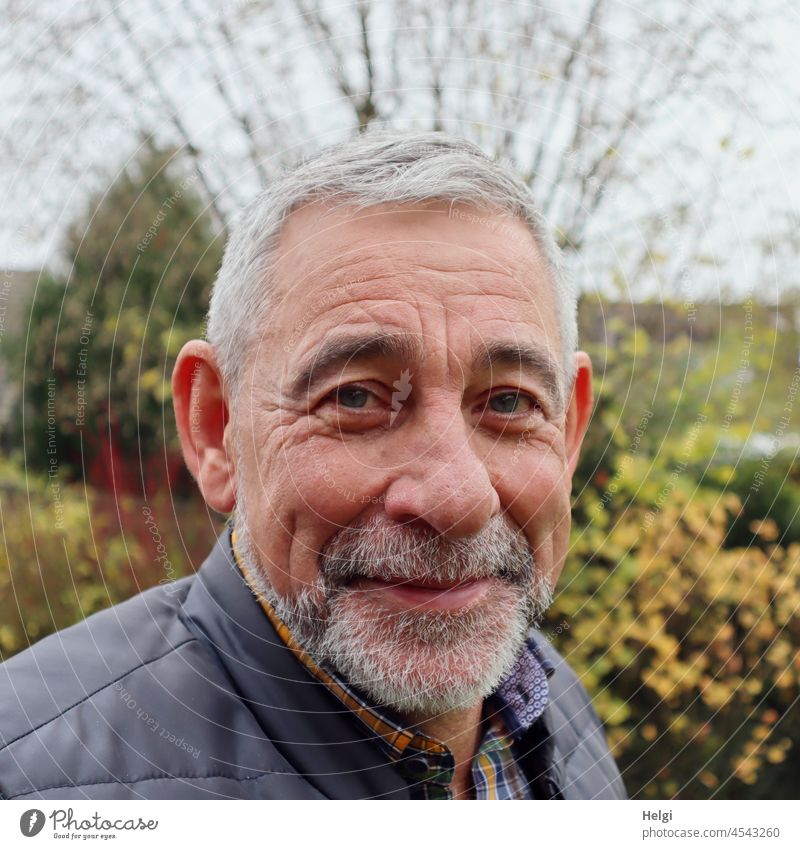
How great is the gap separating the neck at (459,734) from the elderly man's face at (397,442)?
3.0 inches

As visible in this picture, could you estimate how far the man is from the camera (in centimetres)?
121

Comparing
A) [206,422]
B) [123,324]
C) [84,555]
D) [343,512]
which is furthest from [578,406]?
[84,555]

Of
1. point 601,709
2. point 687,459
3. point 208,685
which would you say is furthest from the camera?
point 687,459

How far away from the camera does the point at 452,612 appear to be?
1293 millimetres

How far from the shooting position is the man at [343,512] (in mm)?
1205

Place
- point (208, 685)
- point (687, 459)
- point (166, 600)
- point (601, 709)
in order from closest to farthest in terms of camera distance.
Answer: point (208, 685) → point (166, 600) → point (601, 709) → point (687, 459)

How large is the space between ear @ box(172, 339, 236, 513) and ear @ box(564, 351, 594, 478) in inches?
25.3

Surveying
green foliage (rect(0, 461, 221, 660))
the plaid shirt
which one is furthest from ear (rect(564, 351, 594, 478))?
green foliage (rect(0, 461, 221, 660))

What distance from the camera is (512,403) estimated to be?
132cm

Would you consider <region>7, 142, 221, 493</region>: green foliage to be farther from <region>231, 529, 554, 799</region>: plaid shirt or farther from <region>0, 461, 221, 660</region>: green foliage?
<region>231, 529, 554, 799</region>: plaid shirt

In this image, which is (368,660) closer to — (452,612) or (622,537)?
(452,612)

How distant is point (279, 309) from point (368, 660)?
0.59 meters

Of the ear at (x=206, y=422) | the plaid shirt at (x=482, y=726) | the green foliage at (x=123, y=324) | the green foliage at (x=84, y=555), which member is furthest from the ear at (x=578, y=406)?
the green foliage at (x=84, y=555)

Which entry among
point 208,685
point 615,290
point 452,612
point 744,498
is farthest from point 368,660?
point 744,498
